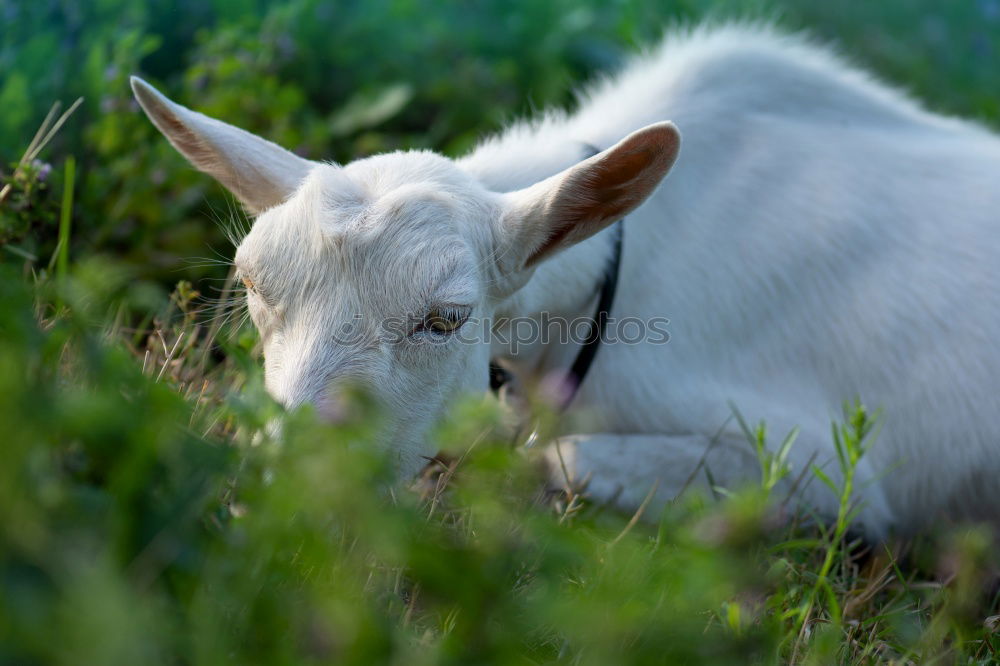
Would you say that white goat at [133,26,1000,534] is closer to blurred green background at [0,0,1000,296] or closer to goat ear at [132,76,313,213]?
goat ear at [132,76,313,213]

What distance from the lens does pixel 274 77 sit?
4.51 m

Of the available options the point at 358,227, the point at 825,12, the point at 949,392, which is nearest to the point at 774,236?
the point at 949,392

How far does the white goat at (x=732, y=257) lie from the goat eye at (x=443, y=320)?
0.05 m

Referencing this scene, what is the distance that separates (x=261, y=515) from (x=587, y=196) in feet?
4.55

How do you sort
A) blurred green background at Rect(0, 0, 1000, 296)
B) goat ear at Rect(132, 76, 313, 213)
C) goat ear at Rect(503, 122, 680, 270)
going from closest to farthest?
goat ear at Rect(503, 122, 680, 270), goat ear at Rect(132, 76, 313, 213), blurred green background at Rect(0, 0, 1000, 296)

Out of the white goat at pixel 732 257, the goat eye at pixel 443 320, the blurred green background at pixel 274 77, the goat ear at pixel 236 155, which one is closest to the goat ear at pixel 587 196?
the white goat at pixel 732 257

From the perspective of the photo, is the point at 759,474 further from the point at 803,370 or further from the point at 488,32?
the point at 488,32

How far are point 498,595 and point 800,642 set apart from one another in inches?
40.9

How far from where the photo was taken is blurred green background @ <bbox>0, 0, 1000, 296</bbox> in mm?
3855

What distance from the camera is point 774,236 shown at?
316 centimetres

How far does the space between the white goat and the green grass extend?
16 centimetres

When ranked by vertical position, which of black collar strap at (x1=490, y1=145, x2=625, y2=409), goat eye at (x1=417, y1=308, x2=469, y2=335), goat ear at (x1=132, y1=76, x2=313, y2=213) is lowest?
black collar strap at (x1=490, y1=145, x2=625, y2=409)

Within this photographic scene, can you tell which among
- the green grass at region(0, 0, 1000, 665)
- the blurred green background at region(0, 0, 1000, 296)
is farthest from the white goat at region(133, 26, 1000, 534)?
the blurred green background at region(0, 0, 1000, 296)

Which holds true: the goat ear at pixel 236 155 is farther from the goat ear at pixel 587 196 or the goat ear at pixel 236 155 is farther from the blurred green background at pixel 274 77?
the goat ear at pixel 587 196
